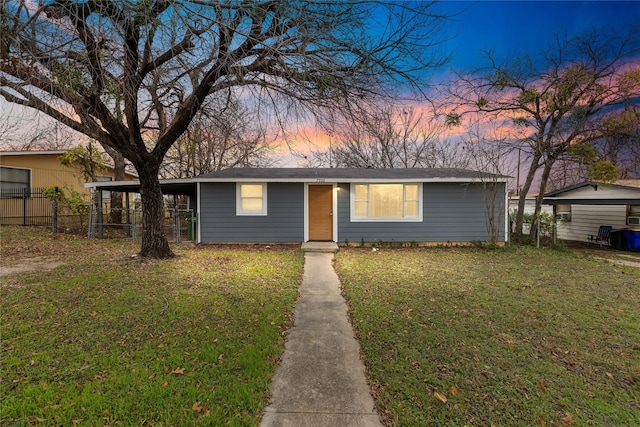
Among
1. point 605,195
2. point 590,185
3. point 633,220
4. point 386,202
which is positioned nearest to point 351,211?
point 386,202

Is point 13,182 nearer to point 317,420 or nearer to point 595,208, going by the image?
point 317,420

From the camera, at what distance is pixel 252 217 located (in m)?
10.0

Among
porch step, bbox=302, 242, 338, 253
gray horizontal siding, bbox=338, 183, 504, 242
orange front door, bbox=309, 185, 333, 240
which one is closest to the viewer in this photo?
porch step, bbox=302, 242, 338, 253

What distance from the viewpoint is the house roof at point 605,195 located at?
10.2 m

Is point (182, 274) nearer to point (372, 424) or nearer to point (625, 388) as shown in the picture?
point (372, 424)

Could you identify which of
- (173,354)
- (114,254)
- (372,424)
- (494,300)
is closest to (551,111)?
(494,300)

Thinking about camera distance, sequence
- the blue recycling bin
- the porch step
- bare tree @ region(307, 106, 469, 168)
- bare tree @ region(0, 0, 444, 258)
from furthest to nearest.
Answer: bare tree @ region(307, 106, 469, 168) < the blue recycling bin < the porch step < bare tree @ region(0, 0, 444, 258)

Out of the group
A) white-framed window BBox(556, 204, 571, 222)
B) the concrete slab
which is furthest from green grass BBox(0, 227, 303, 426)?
white-framed window BBox(556, 204, 571, 222)

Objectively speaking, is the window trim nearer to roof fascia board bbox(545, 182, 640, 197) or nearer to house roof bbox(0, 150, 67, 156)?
house roof bbox(0, 150, 67, 156)

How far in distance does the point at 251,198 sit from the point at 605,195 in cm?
1398

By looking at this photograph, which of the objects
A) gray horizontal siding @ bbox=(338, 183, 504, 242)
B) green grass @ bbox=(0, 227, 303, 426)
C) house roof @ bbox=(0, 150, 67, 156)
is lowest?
green grass @ bbox=(0, 227, 303, 426)

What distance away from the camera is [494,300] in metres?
4.68

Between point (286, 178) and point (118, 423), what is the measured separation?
809cm

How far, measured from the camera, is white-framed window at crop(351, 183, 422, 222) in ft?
33.3
